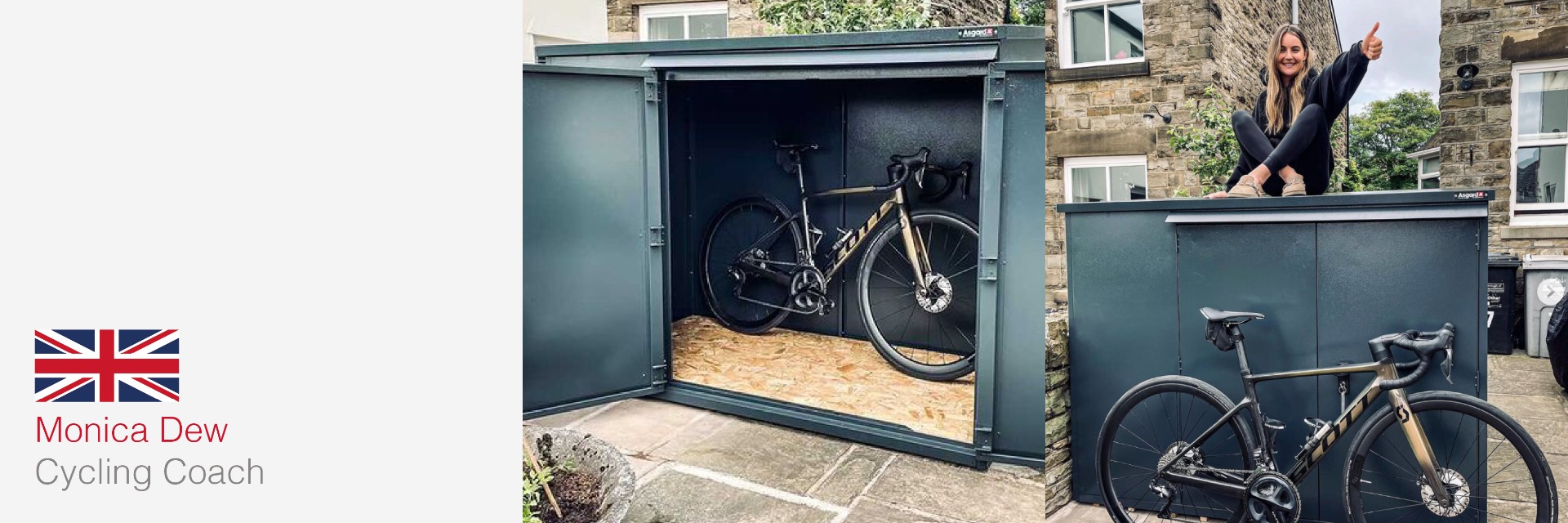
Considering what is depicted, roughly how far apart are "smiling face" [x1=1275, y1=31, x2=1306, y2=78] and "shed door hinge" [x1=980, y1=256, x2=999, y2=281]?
0.81 meters

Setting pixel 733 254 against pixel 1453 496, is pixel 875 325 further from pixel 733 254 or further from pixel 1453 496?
pixel 1453 496

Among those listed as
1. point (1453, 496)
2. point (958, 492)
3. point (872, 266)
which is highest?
point (872, 266)

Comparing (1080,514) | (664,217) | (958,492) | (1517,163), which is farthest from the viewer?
(664,217)

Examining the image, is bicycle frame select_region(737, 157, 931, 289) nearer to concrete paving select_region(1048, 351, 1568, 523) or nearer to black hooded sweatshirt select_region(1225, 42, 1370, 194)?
black hooded sweatshirt select_region(1225, 42, 1370, 194)

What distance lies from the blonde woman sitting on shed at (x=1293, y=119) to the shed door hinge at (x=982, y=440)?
101 cm

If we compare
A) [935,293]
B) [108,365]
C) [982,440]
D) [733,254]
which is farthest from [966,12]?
[108,365]

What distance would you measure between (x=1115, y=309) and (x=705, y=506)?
0.83 meters

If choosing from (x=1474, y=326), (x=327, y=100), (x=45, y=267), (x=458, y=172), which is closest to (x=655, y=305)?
(x=458, y=172)

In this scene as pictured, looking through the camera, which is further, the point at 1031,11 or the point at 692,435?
the point at 692,435

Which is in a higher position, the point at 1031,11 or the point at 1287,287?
the point at 1031,11

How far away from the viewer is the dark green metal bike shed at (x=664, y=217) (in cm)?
162

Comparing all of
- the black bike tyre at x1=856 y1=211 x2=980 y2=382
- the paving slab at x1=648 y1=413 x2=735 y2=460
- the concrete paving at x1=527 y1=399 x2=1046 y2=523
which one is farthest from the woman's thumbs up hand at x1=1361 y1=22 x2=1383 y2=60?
the black bike tyre at x1=856 y1=211 x2=980 y2=382

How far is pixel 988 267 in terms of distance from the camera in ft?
6.08

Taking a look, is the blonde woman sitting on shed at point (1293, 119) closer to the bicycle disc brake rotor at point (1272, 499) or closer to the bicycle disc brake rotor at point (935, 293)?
the bicycle disc brake rotor at point (1272, 499)
